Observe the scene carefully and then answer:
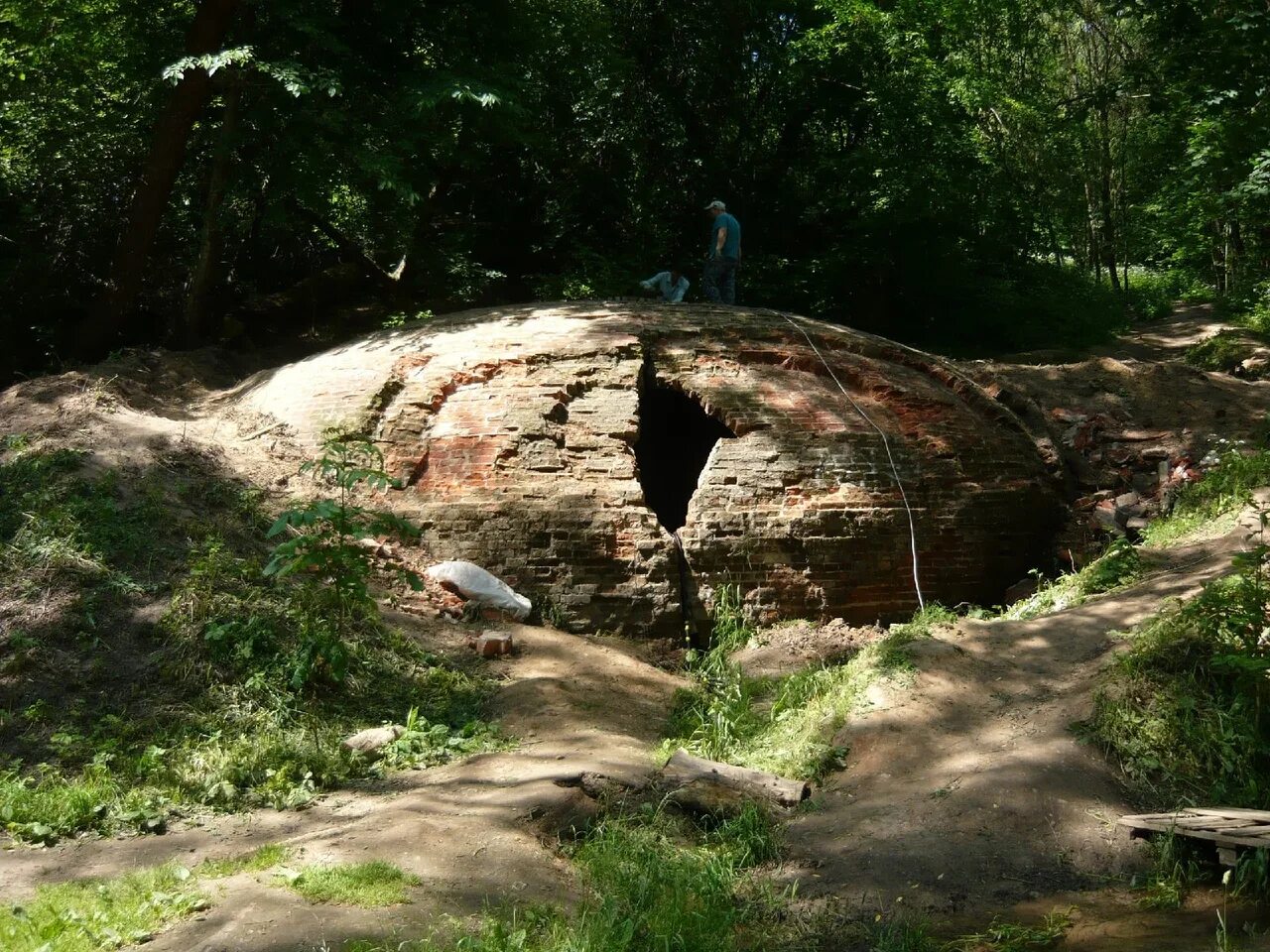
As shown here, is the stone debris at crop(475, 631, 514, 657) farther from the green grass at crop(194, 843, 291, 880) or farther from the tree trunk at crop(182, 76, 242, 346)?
the tree trunk at crop(182, 76, 242, 346)

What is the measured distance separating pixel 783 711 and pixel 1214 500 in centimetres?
417

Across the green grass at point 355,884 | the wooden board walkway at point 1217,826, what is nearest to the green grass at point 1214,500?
the wooden board walkway at point 1217,826

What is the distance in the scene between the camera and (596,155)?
56.7ft

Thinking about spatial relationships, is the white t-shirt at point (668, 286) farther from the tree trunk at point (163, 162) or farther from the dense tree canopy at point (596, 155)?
the tree trunk at point (163, 162)

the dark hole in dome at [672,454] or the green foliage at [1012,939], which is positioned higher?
the dark hole in dome at [672,454]

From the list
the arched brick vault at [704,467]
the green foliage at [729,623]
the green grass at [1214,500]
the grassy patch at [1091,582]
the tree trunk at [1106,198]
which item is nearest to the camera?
the grassy patch at [1091,582]

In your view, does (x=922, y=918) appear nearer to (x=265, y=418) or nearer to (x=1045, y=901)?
(x=1045, y=901)

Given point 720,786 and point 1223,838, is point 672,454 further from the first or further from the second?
point 1223,838

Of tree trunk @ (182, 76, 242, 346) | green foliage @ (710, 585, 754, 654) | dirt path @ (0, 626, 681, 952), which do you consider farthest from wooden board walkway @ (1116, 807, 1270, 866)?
tree trunk @ (182, 76, 242, 346)

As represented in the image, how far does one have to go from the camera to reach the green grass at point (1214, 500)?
7.85 m

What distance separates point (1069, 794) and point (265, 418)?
7271mm

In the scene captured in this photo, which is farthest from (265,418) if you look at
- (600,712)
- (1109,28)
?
(1109,28)

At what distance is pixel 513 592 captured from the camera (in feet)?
25.8

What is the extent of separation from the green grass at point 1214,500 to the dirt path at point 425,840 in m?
4.36
